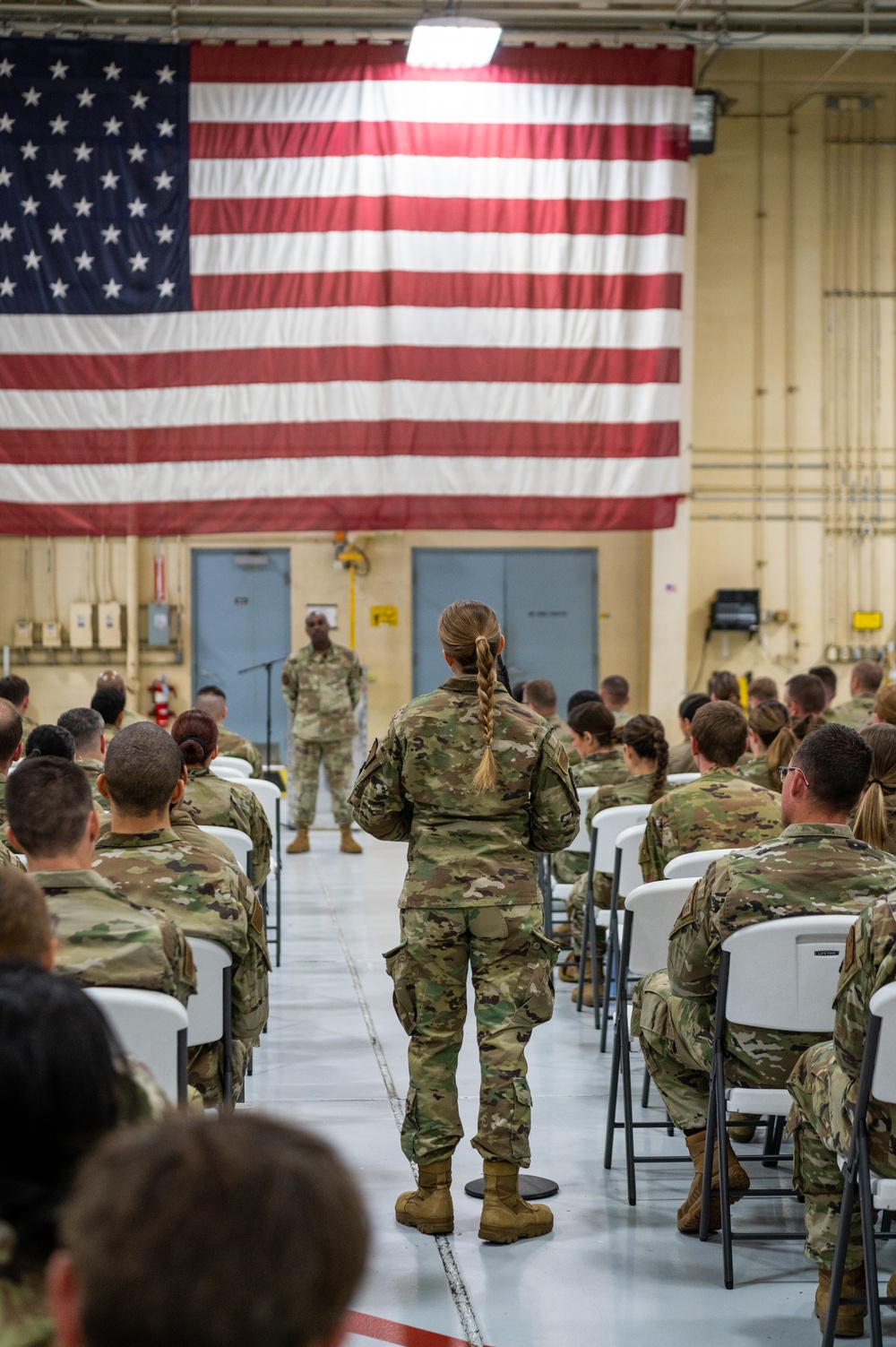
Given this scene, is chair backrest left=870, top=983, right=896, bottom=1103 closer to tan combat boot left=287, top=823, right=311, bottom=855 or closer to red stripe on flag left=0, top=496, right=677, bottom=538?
red stripe on flag left=0, top=496, right=677, bottom=538

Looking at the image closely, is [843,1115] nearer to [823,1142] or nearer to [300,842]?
[823,1142]

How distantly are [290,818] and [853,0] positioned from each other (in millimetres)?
8139

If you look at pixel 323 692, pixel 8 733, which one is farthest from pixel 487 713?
pixel 323 692

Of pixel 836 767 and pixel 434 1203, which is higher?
pixel 836 767

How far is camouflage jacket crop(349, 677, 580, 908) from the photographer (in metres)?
3.47

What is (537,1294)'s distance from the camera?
3129mm

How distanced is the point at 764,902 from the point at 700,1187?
91 centimetres

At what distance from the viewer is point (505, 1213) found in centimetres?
344

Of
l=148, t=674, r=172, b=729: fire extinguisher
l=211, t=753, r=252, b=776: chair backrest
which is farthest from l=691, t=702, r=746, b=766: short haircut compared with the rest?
l=148, t=674, r=172, b=729: fire extinguisher

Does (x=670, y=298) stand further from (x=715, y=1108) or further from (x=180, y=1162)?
(x=180, y=1162)

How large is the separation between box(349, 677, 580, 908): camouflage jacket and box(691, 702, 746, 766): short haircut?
45.0 inches

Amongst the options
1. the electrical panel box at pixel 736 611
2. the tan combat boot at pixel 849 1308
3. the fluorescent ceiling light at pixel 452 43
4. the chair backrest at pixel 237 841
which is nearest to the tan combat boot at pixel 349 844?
the electrical panel box at pixel 736 611

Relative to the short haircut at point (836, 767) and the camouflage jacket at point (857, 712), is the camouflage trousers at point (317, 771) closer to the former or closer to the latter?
the camouflage jacket at point (857, 712)

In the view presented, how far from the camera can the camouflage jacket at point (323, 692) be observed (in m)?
10.3
